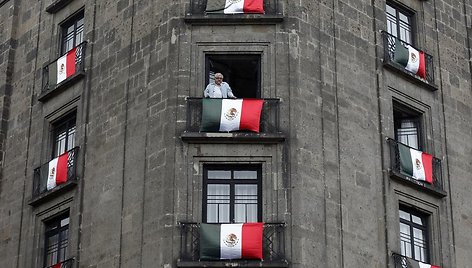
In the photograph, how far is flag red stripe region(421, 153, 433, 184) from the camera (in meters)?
39.8

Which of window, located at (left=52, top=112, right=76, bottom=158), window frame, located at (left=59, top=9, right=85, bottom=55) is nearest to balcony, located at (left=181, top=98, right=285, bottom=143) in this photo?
window, located at (left=52, top=112, right=76, bottom=158)

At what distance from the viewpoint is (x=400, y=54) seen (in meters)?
40.8

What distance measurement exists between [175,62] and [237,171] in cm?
394

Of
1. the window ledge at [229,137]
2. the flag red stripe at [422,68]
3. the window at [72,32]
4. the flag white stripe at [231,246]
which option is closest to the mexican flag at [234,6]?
the window ledge at [229,137]

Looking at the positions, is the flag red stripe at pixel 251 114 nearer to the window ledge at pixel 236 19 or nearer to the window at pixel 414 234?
the window ledge at pixel 236 19

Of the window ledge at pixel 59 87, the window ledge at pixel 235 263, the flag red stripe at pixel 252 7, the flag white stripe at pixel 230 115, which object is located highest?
the flag red stripe at pixel 252 7

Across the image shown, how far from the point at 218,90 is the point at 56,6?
29.9 ft

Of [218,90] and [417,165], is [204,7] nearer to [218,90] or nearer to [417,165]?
[218,90]

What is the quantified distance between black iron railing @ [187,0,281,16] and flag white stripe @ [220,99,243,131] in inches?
130

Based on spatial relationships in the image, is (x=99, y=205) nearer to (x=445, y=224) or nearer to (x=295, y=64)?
(x=295, y=64)

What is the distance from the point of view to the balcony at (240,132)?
36938 mm

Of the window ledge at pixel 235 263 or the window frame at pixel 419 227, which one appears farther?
the window frame at pixel 419 227

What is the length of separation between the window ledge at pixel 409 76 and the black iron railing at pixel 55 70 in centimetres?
1007

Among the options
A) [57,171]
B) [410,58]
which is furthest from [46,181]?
[410,58]
